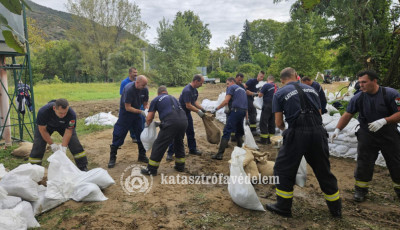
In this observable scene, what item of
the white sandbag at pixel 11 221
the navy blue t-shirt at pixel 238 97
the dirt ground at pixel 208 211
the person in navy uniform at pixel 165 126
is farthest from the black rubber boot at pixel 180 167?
the white sandbag at pixel 11 221

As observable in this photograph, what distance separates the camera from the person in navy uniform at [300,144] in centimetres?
278

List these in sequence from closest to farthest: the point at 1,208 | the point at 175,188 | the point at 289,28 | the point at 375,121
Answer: the point at 1,208
the point at 375,121
the point at 175,188
the point at 289,28

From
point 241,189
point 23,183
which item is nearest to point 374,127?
point 241,189

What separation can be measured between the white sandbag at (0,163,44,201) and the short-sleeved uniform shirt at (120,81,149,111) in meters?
1.72

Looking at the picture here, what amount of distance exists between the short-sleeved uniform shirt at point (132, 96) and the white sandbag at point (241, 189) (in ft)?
7.11

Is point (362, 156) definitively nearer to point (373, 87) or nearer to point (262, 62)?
point (373, 87)

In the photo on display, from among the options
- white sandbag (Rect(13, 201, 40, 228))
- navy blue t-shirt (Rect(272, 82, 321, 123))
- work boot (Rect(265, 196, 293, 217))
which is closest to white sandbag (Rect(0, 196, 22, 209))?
white sandbag (Rect(13, 201, 40, 228))

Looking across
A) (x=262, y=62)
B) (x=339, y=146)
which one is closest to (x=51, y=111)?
(x=339, y=146)

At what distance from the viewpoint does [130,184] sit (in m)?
3.73

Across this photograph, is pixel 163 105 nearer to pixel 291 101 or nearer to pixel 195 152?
pixel 195 152

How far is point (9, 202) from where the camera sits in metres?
2.77

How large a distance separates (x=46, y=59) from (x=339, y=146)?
1771 inches

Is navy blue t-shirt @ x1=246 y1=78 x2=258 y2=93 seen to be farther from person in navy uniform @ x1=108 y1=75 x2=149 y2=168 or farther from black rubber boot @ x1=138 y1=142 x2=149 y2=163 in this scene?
black rubber boot @ x1=138 y1=142 x2=149 y2=163

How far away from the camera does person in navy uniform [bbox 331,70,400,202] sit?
3.17 meters
